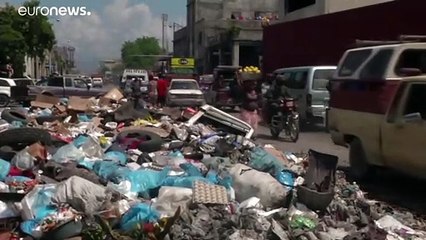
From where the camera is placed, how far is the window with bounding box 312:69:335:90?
17.8 m

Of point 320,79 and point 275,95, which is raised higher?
point 320,79

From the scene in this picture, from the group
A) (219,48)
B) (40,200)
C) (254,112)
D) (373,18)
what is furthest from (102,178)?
(219,48)

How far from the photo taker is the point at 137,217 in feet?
20.0

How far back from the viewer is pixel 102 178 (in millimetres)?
7676

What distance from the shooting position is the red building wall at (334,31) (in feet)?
71.8

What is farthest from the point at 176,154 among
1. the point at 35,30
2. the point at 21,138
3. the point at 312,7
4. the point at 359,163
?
the point at 35,30

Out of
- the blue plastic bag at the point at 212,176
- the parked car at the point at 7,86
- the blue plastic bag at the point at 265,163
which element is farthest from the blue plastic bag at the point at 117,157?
the parked car at the point at 7,86

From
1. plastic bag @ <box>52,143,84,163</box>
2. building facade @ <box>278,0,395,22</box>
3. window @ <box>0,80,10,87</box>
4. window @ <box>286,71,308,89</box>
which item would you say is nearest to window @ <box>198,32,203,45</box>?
building facade @ <box>278,0,395,22</box>

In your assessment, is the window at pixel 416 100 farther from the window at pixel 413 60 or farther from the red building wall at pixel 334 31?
the red building wall at pixel 334 31

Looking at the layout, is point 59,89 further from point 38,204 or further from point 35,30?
point 38,204

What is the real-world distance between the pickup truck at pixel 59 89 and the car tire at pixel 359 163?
18229 millimetres

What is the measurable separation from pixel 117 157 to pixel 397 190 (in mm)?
3988

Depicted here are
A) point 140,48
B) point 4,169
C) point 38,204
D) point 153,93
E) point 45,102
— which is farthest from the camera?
point 140,48

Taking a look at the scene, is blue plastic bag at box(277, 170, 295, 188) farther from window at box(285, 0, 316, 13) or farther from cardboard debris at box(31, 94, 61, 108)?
window at box(285, 0, 316, 13)
